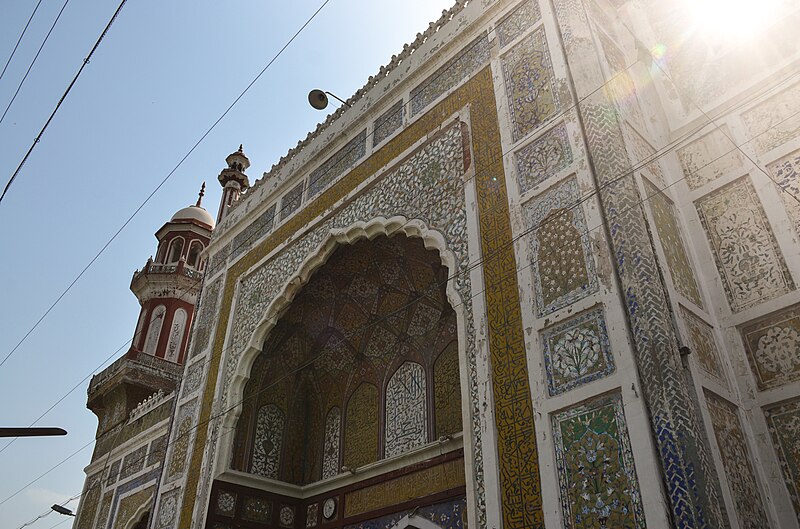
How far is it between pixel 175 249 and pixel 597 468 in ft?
43.4

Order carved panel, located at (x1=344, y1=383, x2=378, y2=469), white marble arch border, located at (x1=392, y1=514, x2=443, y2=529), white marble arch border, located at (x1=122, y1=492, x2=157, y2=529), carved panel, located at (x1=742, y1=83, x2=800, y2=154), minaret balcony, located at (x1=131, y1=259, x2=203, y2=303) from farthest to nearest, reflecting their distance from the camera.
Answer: minaret balcony, located at (x1=131, y1=259, x2=203, y2=303) < white marble arch border, located at (x1=122, y1=492, x2=157, y2=529) < carved panel, located at (x1=344, y1=383, x2=378, y2=469) < white marble arch border, located at (x1=392, y1=514, x2=443, y2=529) < carved panel, located at (x1=742, y1=83, x2=800, y2=154)

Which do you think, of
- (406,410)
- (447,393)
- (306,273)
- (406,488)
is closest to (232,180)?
(306,273)

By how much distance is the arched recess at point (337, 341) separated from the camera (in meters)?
5.91

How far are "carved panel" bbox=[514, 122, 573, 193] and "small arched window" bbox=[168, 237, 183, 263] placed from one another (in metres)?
11.7

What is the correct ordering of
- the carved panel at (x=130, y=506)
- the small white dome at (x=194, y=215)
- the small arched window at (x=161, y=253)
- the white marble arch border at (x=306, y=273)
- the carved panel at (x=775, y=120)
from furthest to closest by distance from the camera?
the small white dome at (x=194, y=215)
the small arched window at (x=161, y=253)
the carved panel at (x=130, y=506)
the white marble arch border at (x=306, y=273)
the carved panel at (x=775, y=120)

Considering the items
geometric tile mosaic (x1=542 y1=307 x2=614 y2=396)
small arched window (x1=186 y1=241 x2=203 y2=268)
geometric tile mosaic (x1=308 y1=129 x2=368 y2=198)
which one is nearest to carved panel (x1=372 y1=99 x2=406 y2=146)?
geometric tile mosaic (x1=308 y1=129 x2=368 y2=198)

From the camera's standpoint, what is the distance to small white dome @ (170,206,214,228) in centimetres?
1538

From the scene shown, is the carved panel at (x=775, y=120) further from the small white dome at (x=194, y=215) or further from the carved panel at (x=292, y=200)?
the small white dome at (x=194, y=215)

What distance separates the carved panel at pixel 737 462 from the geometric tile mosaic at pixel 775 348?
271 millimetres

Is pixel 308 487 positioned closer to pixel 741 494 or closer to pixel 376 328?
pixel 376 328

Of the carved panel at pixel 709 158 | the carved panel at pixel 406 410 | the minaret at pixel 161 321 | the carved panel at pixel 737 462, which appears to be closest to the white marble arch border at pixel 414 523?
the carved panel at pixel 406 410

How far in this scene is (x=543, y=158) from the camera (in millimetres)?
4207

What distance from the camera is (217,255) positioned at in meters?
8.02

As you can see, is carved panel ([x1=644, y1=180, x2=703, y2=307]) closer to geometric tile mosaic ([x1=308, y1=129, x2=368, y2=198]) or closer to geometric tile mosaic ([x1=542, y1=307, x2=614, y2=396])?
geometric tile mosaic ([x1=542, y1=307, x2=614, y2=396])
